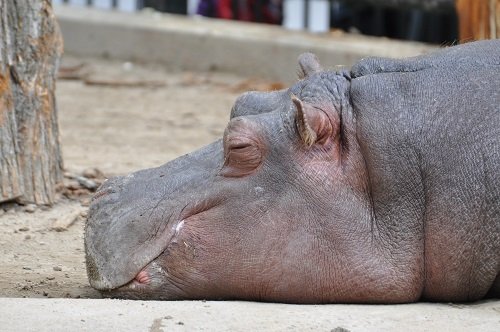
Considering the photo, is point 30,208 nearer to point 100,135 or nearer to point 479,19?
point 100,135

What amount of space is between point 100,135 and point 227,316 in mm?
3863

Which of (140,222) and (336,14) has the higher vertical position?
(140,222)

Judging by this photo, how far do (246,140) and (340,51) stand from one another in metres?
4.86

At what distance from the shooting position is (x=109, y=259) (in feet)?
12.5

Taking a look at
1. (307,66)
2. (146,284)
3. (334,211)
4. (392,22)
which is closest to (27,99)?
→ (307,66)

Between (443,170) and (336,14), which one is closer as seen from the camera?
(443,170)

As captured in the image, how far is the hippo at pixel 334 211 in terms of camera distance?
373 cm

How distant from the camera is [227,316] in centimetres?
353

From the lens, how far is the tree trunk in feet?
16.1

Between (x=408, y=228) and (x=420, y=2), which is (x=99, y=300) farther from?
(x=420, y=2)

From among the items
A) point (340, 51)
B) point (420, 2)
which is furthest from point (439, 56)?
point (420, 2)

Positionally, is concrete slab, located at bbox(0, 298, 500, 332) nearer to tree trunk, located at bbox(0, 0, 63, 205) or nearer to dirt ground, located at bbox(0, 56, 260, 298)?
dirt ground, located at bbox(0, 56, 260, 298)

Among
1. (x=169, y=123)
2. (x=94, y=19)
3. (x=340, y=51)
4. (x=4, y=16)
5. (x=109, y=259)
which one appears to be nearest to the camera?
(x=109, y=259)

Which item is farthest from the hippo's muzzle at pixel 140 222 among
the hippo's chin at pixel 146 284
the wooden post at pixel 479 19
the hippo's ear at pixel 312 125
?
the wooden post at pixel 479 19
